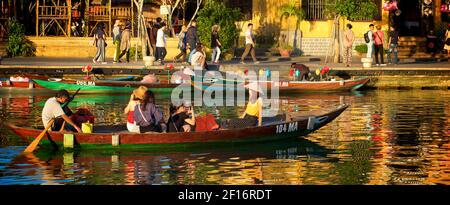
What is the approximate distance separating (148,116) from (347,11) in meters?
21.8

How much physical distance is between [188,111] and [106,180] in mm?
3897

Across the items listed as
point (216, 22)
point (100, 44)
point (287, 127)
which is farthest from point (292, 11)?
point (287, 127)

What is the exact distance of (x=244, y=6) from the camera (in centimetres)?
5053

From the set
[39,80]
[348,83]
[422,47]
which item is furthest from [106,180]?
[422,47]

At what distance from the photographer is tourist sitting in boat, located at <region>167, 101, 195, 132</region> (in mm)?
24234

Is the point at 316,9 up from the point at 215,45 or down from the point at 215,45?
up

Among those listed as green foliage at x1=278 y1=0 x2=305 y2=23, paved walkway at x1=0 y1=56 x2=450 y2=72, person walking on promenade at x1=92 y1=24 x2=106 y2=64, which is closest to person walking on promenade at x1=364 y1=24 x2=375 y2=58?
paved walkway at x1=0 y1=56 x2=450 y2=72

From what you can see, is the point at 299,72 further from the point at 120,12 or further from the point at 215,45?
the point at 120,12

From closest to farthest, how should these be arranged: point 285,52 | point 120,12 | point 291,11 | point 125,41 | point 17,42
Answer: point 125,41
point 17,42
point 285,52
point 291,11
point 120,12

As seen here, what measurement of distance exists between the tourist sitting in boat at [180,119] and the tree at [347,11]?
20.6 meters

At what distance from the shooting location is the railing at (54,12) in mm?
47944

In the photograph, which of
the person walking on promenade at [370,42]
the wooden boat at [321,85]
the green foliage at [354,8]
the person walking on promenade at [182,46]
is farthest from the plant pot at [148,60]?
the person walking on promenade at [370,42]

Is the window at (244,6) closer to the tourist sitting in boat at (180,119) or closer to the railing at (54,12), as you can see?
the railing at (54,12)
